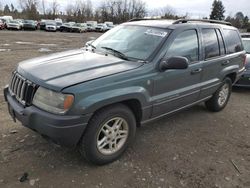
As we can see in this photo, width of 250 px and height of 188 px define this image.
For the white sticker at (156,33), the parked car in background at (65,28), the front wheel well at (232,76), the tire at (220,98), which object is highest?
the white sticker at (156,33)

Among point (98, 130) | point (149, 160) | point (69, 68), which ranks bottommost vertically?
point (149, 160)

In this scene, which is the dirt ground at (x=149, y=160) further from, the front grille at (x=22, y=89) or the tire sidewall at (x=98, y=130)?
the front grille at (x=22, y=89)

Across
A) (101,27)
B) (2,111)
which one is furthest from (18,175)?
(101,27)

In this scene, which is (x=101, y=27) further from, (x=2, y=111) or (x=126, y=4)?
(x=2, y=111)

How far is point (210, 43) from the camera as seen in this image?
15.7 feet

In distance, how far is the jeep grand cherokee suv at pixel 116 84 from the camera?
297 cm

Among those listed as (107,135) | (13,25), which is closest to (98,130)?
(107,135)

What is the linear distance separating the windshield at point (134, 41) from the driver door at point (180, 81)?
254 mm

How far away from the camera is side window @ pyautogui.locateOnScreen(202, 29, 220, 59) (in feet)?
15.3

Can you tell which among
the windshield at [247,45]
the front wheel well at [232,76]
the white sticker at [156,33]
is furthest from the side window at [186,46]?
the windshield at [247,45]

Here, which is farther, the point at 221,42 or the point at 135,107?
the point at 221,42

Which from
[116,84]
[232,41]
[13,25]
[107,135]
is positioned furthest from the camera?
[13,25]

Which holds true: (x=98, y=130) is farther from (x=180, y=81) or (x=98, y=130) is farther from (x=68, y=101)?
(x=180, y=81)

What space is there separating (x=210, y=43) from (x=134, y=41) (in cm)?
152
